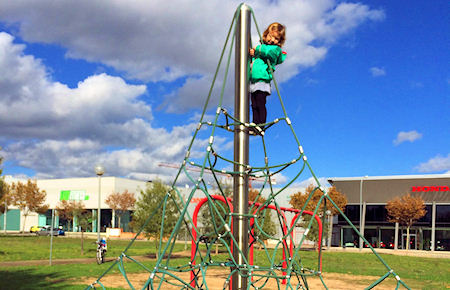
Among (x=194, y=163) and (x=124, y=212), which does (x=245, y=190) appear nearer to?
(x=194, y=163)

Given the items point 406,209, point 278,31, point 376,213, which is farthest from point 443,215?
point 278,31

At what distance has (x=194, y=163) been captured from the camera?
3.87 meters

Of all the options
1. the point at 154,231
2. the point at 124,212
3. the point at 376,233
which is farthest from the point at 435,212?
the point at 124,212

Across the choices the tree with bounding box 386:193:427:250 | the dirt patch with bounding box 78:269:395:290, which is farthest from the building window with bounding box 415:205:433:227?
the dirt patch with bounding box 78:269:395:290

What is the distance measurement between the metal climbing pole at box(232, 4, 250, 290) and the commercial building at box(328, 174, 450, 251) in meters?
43.6

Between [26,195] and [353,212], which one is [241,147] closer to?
[353,212]

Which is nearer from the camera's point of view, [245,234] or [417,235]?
[245,234]

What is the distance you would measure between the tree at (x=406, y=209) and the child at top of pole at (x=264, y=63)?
43.0m

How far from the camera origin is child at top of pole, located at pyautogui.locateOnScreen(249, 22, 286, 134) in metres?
3.90

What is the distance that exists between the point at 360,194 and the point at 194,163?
45.7 m

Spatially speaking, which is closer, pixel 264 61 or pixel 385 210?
pixel 264 61

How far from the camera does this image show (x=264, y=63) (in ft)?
13.0

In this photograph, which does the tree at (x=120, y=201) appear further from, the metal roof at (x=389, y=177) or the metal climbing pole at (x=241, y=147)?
the metal climbing pole at (x=241, y=147)

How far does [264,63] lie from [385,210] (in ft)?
156
